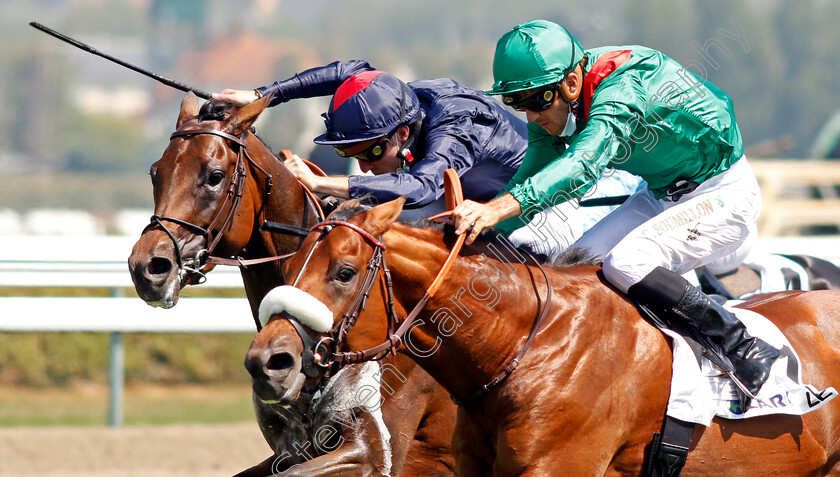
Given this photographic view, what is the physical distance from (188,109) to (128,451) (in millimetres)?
2656

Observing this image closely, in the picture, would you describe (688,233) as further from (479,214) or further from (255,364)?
(255,364)

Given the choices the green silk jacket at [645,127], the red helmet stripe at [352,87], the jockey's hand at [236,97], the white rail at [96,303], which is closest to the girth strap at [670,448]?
the green silk jacket at [645,127]

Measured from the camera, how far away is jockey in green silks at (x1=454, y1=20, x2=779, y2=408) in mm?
3230

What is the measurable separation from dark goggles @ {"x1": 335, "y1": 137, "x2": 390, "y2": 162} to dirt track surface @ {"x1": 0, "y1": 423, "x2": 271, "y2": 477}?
2.46m

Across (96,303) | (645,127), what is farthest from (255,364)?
(96,303)

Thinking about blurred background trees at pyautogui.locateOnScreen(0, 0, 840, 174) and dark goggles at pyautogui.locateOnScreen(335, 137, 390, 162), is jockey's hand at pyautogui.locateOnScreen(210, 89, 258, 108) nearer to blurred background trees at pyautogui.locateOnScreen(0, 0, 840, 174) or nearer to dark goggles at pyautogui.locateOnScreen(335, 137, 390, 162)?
dark goggles at pyautogui.locateOnScreen(335, 137, 390, 162)

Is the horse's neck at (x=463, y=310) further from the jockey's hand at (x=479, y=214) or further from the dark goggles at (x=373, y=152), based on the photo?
the dark goggles at (x=373, y=152)

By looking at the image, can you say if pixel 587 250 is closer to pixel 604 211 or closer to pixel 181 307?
pixel 604 211

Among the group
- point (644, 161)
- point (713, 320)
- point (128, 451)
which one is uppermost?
point (644, 161)

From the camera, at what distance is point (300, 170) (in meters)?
3.92

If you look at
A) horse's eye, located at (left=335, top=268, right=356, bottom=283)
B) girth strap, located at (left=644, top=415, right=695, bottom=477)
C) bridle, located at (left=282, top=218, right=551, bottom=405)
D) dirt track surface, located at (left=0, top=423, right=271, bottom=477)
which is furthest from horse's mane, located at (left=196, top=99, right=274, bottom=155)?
dirt track surface, located at (left=0, top=423, right=271, bottom=477)

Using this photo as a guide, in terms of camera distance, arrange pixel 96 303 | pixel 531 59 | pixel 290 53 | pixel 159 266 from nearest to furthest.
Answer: pixel 531 59
pixel 159 266
pixel 96 303
pixel 290 53

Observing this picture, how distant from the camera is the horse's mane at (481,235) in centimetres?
300

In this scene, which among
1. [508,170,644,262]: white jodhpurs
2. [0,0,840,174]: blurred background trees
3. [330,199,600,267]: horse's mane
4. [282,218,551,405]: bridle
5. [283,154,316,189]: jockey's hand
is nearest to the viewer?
[282,218,551,405]: bridle
